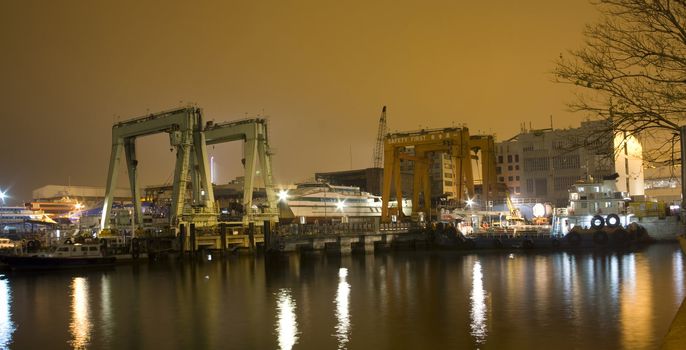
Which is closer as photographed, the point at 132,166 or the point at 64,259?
the point at 64,259

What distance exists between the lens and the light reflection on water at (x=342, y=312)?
19208mm

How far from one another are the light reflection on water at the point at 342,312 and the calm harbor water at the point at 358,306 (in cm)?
5

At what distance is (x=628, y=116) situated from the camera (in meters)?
9.04

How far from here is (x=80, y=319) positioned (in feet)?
79.0

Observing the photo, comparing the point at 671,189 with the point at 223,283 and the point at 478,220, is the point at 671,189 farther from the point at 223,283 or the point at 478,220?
the point at 223,283

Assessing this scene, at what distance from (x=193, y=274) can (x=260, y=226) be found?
694 inches

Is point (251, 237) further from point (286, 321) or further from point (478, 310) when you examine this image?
point (478, 310)

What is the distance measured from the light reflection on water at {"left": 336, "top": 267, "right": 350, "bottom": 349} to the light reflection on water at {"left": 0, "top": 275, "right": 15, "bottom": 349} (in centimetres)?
1026

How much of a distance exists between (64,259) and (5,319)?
71.2ft

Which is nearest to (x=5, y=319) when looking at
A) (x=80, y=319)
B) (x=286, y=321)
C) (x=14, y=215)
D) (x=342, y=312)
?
(x=80, y=319)

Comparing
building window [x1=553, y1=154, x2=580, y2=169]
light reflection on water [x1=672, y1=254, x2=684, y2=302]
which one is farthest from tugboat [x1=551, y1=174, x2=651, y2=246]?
building window [x1=553, y1=154, x2=580, y2=169]

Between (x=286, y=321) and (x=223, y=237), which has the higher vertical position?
(x=223, y=237)

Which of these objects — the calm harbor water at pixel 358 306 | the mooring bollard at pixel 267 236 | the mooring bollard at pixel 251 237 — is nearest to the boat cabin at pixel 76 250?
the calm harbor water at pixel 358 306

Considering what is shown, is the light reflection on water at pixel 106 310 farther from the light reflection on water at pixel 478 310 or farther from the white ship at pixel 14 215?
the white ship at pixel 14 215
